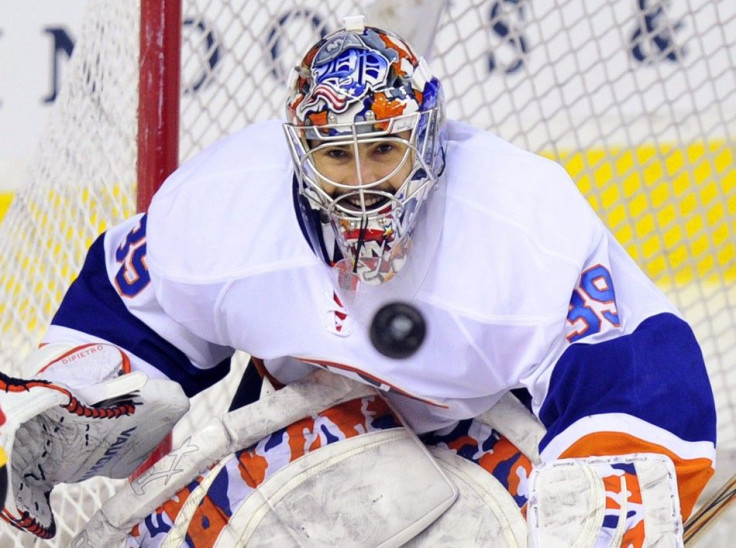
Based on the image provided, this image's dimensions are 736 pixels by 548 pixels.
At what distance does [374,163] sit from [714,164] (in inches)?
48.5

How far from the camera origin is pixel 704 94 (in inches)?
98.5

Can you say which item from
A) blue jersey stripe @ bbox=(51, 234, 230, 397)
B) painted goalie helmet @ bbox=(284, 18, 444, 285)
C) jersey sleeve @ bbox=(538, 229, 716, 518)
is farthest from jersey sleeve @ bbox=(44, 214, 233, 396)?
jersey sleeve @ bbox=(538, 229, 716, 518)

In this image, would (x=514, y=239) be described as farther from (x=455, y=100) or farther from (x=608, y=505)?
(x=455, y=100)

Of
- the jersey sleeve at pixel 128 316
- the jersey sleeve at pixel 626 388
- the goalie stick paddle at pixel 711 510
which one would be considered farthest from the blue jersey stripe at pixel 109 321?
the goalie stick paddle at pixel 711 510

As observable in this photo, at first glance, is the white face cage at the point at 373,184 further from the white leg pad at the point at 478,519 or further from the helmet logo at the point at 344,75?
the white leg pad at the point at 478,519

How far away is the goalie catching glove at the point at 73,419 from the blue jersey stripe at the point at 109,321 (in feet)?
0.11

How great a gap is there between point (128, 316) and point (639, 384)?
0.71 meters

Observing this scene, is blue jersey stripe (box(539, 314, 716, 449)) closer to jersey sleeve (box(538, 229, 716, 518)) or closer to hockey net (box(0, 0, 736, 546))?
jersey sleeve (box(538, 229, 716, 518))

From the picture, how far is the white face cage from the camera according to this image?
1.56m

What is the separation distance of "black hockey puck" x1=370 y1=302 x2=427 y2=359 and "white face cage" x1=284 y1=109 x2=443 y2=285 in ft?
0.20

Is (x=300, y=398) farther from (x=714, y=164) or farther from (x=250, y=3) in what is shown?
(x=714, y=164)

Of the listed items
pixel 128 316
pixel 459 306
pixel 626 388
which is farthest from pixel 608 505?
pixel 128 316

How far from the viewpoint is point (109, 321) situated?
1787 millimetres

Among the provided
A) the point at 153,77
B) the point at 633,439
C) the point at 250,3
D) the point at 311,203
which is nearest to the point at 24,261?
the point at 153,77
